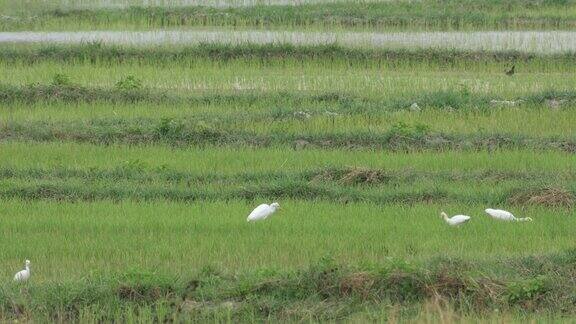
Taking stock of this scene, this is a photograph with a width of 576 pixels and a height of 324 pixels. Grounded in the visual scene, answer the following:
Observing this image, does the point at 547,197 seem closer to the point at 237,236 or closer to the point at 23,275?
the point at 237,236

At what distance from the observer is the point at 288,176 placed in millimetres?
8438

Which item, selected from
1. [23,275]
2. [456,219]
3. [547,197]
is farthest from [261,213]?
[547,197]

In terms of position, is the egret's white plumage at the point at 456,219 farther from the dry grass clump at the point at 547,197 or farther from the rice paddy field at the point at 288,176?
the dry grass clump at the point at 547,197

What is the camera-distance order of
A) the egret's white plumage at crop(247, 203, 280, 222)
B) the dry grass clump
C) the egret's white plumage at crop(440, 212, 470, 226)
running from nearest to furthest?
1. the egret's white plumage at crop(440, 212, 470, 226)
2. the egret's white plumage at crop(247, 203, 280, 222)
3. the dry grass clump

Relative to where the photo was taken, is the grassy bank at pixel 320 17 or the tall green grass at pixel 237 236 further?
the grassy bank at pixel 320 17

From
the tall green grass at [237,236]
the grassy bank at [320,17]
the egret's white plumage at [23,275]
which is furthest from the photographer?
the grassy bank at [320,17]

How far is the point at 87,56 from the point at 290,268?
9664 mm

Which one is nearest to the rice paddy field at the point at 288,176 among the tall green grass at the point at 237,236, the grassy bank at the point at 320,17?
the tall green grass at the point at 237,236

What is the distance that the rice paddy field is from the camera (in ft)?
18.1

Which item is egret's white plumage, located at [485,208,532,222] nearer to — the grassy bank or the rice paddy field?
the rice paddy field

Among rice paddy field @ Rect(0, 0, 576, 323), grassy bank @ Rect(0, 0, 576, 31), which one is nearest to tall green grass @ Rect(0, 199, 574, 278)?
rice paddy field @ Rect(0, 0, 576, 323)

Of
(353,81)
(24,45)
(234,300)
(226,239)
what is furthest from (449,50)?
(234,300)

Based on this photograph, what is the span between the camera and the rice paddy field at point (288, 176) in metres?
5.52

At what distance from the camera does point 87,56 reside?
15.0 m
